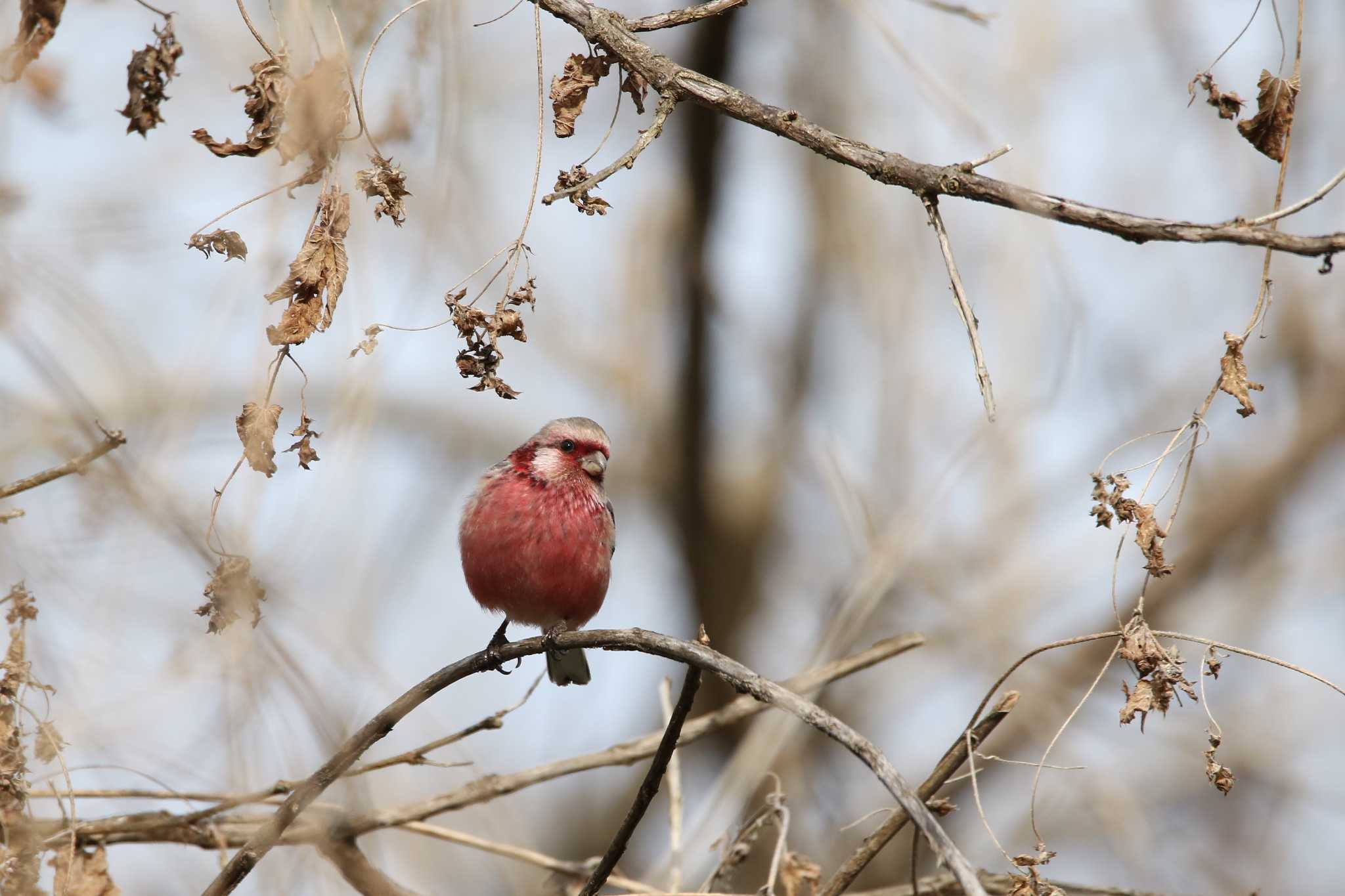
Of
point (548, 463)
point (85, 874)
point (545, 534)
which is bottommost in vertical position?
point (85, 874)

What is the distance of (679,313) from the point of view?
29.5 ft

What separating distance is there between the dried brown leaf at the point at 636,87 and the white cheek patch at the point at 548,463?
2.60 meters

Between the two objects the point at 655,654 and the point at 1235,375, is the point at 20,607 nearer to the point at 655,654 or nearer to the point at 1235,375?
the point at 655,654

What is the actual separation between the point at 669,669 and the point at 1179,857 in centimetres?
352

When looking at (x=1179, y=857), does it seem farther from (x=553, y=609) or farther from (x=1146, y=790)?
(x=553, y=609)

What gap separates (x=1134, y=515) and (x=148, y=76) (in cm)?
220

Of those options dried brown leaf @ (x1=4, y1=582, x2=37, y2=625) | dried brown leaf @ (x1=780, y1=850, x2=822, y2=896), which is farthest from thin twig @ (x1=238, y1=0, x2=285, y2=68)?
dried brown leaf @ (x1=780, y1=850, x2=822, y2=896)

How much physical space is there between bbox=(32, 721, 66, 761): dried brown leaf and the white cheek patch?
2.65 meters

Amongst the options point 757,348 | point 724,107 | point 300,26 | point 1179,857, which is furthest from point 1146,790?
point 300,26

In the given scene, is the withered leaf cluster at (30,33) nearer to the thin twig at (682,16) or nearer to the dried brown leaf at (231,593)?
the dried brown leaf at (231,593)

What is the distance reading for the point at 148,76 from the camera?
8.25ft

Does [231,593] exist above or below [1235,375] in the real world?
below

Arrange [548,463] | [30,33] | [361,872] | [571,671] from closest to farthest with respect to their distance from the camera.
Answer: [30,33] < [361,872] < [548,463] < [571,671]

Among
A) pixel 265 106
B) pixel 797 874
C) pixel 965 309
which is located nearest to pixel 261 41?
pixel 265 106
